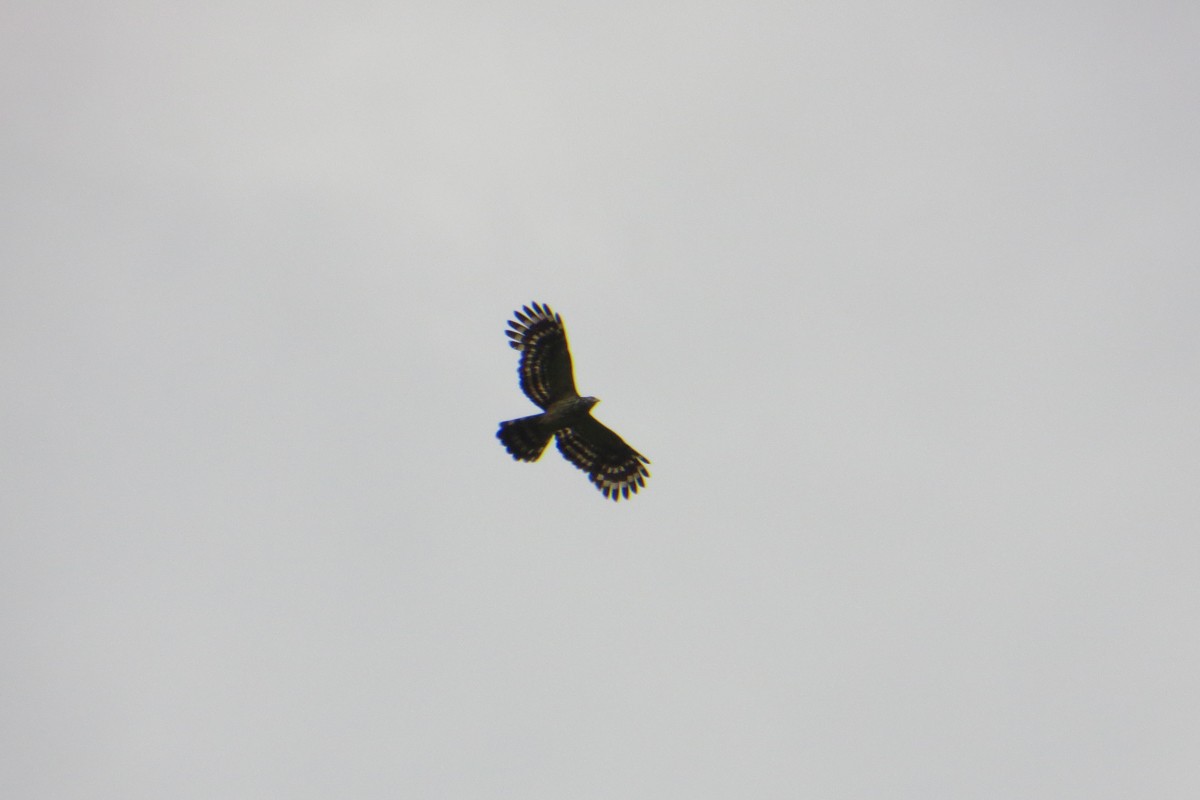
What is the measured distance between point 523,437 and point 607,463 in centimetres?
251

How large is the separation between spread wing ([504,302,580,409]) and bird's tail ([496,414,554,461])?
1.62 ft

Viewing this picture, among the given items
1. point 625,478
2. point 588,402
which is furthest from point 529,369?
point 625,478

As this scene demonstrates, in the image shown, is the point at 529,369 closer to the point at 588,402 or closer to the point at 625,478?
the point at 588,402

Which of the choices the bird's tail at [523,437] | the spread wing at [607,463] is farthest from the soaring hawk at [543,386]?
the spread wing at [607,463]

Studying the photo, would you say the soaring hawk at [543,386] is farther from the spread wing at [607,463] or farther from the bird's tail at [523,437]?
the spread wing at [607,463]

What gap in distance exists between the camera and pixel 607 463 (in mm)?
24547

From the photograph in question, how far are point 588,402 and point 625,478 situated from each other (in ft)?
8.59

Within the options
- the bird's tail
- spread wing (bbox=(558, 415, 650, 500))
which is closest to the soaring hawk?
the bird's tail

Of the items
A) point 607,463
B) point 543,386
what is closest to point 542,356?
point 543,386

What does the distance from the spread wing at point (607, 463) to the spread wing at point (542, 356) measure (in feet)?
5.12

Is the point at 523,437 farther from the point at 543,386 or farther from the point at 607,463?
the point at 607,463

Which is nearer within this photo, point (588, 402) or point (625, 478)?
point (588, 402)

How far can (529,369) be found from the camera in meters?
22.8

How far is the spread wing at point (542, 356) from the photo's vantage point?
22750 mm
